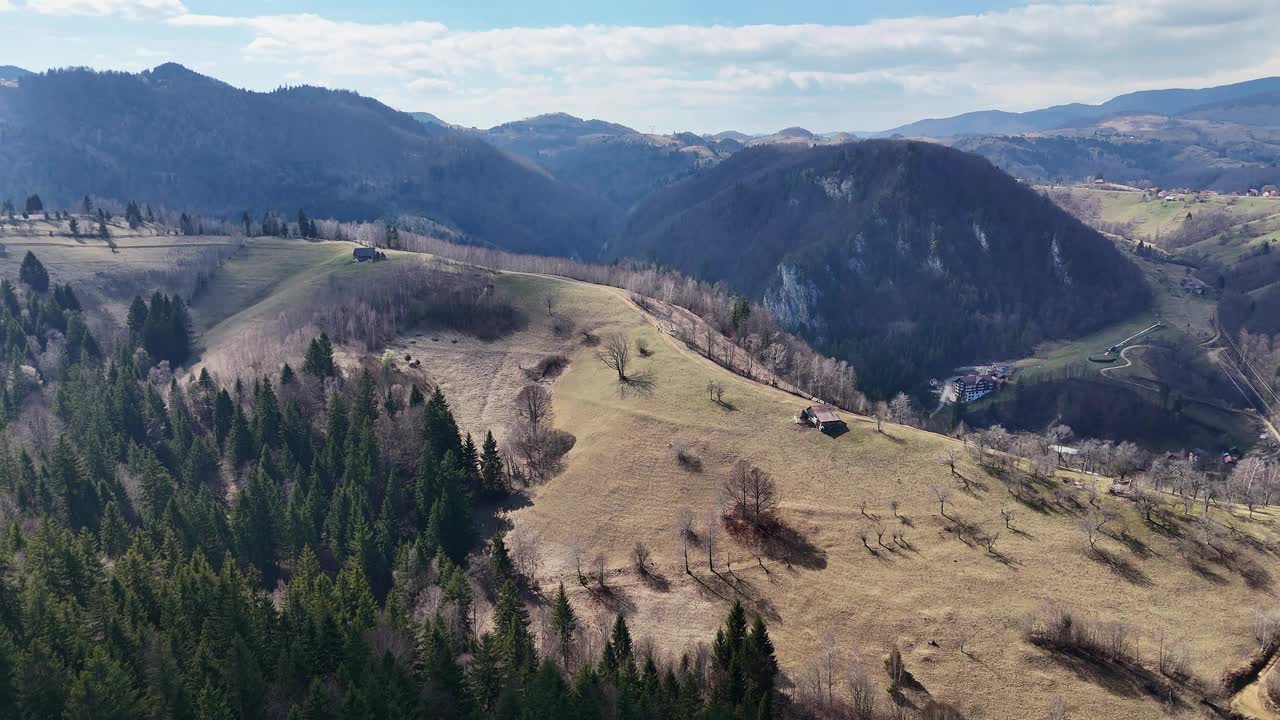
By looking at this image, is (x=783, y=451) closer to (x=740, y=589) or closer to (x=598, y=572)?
(x=740, y=589)

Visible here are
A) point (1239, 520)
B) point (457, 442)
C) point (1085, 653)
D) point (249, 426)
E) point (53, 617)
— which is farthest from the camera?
point (249, 426)

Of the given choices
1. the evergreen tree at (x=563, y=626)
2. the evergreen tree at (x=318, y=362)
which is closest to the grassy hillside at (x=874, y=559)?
the evergreen tree at (x=563, y=626)

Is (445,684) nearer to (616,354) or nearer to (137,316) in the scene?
(616,354)

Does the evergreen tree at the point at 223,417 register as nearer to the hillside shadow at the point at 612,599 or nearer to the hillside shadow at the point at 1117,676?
the hillside shadow at the point at 612,599

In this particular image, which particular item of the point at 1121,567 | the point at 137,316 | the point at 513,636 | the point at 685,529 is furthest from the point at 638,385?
the point at 137,316

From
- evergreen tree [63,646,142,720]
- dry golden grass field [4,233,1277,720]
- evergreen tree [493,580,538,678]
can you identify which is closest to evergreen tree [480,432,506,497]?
dry golden grass field [4,233,1277,720]

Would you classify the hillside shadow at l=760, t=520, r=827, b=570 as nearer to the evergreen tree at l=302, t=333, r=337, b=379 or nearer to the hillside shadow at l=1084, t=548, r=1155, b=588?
the hillside shadow at l=1084, t=548, r=1155, b=588

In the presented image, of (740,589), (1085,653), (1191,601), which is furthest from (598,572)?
(1191,601)
